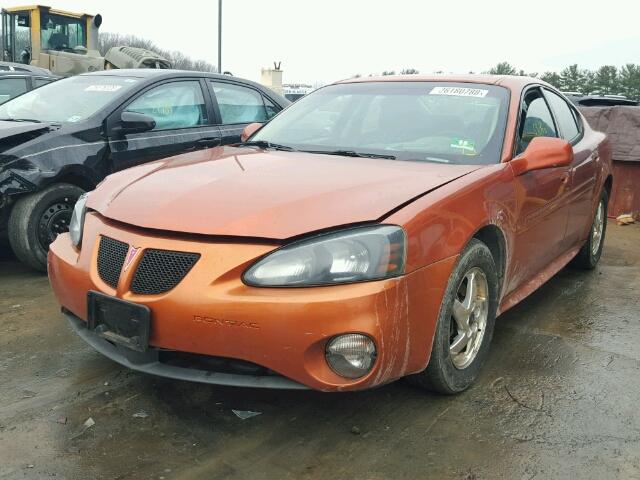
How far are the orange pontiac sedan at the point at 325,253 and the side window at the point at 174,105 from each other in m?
2.03

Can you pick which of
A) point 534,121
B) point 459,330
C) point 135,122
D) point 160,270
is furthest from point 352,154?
point 135,122

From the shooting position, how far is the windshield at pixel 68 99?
16.6 feet

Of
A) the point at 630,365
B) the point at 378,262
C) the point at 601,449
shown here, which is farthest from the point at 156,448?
the point at 630,365

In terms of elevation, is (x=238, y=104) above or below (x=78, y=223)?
above

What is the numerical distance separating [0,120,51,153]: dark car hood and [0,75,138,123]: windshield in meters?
0.28

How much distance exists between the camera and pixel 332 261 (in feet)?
7.47

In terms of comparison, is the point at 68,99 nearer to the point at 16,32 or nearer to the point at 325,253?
the point at 325,253

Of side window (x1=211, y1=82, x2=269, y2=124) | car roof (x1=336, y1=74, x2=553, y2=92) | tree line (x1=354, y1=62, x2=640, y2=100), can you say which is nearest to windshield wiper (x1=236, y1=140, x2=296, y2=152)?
car roof (x1=336, y1=74, x2=553, y2=92)

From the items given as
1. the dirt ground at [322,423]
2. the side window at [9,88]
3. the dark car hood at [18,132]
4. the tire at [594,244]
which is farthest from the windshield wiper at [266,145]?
the side window at [9,88]

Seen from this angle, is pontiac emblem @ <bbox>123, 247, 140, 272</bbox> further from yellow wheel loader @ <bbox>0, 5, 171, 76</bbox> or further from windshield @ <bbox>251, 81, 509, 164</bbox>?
yellow wheel loader @ <bbox>0, 5, 171, 76</bbox>

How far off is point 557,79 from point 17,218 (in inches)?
1253

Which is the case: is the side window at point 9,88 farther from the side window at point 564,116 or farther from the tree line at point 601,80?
the tree line at point 601,80

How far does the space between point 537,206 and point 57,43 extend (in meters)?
15.8

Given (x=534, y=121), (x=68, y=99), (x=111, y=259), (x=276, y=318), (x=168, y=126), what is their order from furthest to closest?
(x=168, y=126) → (x=68, y=99) → (x=534, y=121) → (x=111, y=259) → (x=276, y=318)
